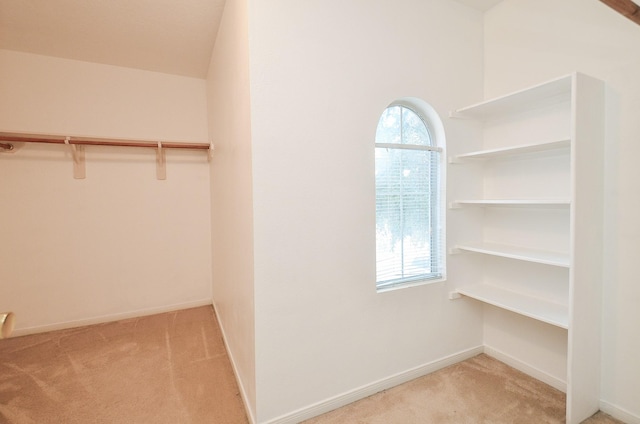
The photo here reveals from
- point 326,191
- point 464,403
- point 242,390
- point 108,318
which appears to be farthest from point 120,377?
point 464,403

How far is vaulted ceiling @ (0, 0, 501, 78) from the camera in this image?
1985 mm

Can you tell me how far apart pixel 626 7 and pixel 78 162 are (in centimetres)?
410

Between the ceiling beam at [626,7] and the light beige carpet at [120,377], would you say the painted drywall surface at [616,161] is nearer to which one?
the ceiling beam at [626,7]

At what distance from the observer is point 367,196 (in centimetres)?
172

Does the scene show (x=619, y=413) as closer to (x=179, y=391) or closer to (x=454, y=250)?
(x=454, y=250)

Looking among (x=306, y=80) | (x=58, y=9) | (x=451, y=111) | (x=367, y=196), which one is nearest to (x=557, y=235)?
(x=451, y=111)

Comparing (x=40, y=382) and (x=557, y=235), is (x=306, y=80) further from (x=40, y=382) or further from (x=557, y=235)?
(x=40, y=382)

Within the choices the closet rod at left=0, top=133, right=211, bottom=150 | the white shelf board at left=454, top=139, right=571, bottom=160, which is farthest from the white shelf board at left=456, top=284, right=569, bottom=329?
the closet rod at left=0, top=133, right=211, bottom=150

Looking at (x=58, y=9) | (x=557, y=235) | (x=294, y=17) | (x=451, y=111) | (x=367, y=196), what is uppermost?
(x=58, y=9)

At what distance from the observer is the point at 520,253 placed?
5.88ft

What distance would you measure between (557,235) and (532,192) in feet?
1.07

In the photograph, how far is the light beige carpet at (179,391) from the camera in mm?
1595

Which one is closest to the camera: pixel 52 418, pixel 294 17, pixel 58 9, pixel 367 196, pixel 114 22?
pixel 294 17

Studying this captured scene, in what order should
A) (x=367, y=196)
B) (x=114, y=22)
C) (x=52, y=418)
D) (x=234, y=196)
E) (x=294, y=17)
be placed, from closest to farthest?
(x=294, y=17), (x=52, y=418), (x=367, y=196), (x=234, y=196), (x=114, y=22)
